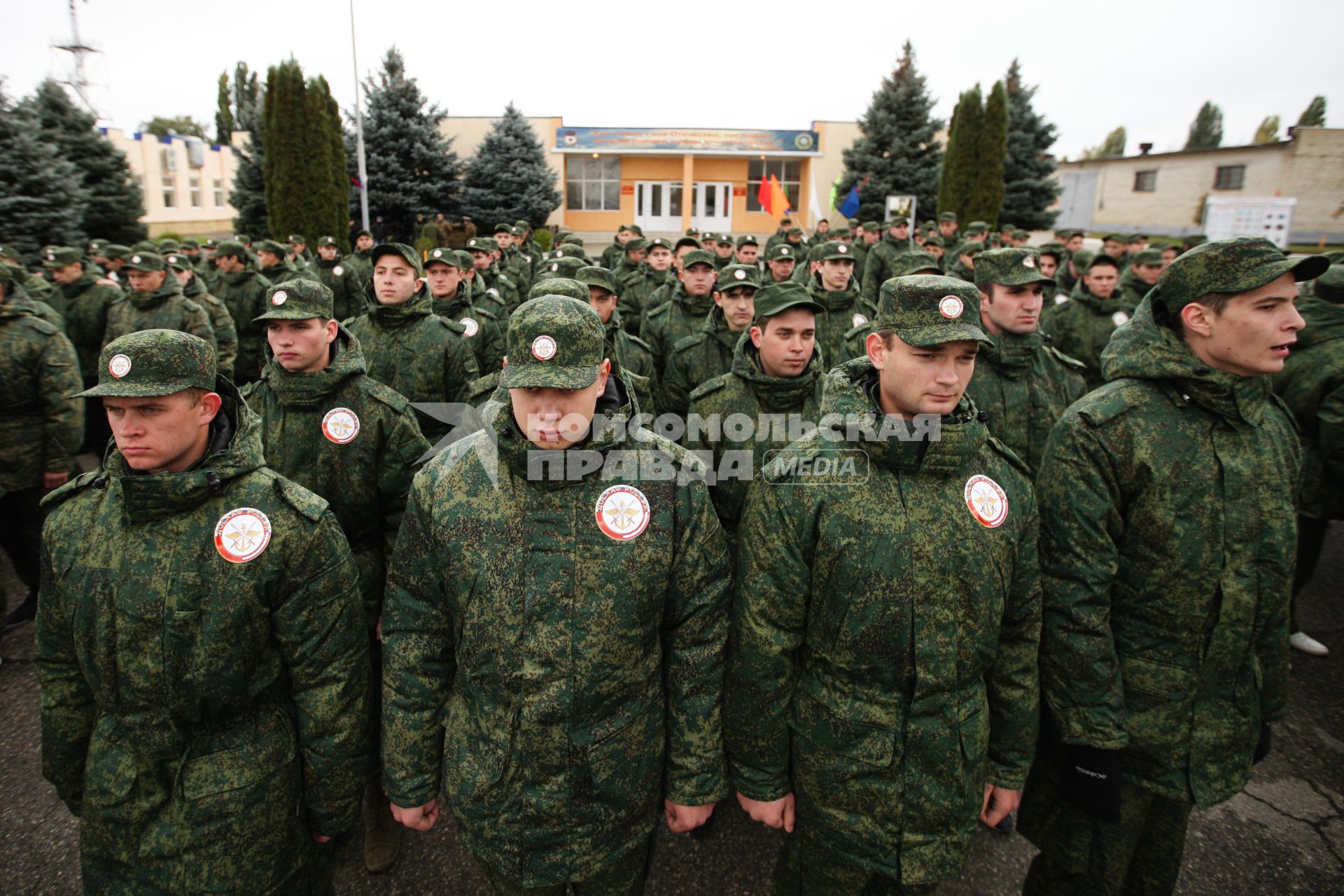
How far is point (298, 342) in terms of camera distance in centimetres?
326

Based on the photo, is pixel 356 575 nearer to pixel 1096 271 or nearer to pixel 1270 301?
pixel 1270 301

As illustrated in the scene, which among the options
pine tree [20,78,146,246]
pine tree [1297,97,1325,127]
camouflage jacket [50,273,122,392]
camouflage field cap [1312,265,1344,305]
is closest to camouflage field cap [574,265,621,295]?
camouflage field cap [1312,265,1344,305]

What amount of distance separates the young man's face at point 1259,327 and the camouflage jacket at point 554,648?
171 centimetres

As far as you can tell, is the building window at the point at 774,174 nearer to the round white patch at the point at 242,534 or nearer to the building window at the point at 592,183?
the building window at the point at 592,183

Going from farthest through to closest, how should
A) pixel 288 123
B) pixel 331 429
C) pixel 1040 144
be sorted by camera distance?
pixel 1040 144
pixel 288 123
pixel 331 429

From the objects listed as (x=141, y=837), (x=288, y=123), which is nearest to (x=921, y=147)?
(x=288, y=123)

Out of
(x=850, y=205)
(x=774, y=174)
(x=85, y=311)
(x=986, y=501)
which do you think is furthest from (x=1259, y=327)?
(x=774, y=174)

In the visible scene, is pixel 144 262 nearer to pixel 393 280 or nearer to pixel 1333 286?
pixel 393 280

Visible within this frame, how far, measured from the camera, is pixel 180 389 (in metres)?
2.07

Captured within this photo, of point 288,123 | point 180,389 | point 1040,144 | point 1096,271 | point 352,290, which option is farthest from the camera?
point 1040,144

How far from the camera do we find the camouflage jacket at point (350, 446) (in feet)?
10.7

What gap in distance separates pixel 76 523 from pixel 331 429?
3.92ft

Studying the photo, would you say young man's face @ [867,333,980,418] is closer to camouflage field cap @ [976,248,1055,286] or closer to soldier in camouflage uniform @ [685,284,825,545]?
soldier in camouflage uniform @ [685,284,825,545]

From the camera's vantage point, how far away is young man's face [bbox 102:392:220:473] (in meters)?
2.04
